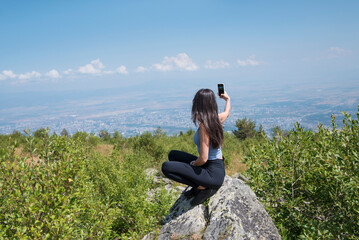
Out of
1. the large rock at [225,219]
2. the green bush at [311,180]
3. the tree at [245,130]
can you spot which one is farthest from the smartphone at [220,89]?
the tree at [245,130]

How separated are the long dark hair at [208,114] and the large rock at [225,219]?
101 centimetres

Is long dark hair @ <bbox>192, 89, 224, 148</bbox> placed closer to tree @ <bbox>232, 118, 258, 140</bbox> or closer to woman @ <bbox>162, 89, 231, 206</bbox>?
woman @ <bbox>162, 89, 231, 206</bbox>

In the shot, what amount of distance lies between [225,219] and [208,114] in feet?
5.73

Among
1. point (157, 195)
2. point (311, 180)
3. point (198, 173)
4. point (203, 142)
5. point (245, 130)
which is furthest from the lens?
point (245, 130)

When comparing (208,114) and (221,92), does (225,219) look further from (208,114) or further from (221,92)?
(221,92)

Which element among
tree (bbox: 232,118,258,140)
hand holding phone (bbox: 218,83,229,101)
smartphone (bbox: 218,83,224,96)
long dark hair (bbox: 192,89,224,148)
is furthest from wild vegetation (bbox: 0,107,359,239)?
tree (bbox: 232,118,258,140)

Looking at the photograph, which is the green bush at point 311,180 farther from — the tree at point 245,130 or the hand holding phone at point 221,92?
the tree at point 245,130

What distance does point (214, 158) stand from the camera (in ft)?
13.6

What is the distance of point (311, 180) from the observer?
3.92 metres

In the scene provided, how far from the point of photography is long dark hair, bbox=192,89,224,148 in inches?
150

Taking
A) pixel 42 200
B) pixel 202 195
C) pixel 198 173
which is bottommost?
pixel 202 195

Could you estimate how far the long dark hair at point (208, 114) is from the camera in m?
3.82

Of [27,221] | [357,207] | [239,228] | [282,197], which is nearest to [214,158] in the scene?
[239,228]

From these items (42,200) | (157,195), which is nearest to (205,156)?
(157,195)
